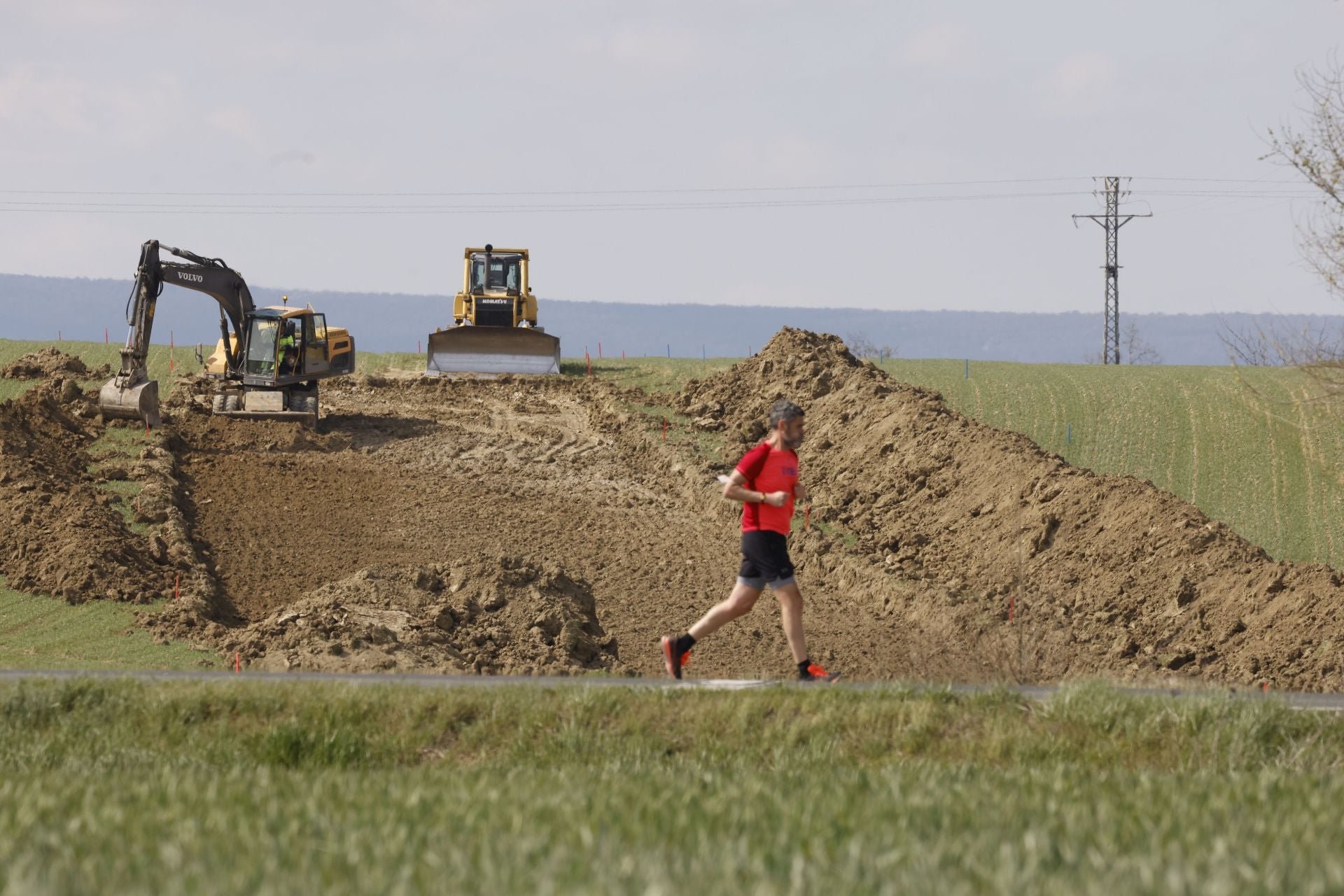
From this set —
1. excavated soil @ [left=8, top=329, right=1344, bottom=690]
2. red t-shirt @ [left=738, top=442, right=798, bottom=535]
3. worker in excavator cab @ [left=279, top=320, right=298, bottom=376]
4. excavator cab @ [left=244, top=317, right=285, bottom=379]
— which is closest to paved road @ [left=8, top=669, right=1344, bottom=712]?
red t-shirt @ [left=738, top=442, right=798, bottom=535]

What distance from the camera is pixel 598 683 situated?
31.1ft

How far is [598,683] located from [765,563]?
1.63 m

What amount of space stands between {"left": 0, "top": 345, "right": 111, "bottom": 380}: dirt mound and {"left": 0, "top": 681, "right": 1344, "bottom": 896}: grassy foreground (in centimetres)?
2922

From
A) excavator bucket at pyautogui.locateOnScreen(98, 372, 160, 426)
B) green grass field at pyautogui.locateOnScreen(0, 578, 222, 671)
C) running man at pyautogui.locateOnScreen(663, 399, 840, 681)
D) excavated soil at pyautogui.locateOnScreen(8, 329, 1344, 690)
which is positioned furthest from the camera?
excavator bucket at pyautogui.locateOnScreen(98, 372, 160, 426)

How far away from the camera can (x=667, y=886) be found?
374 cm

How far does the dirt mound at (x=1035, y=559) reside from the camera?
54.2 feet

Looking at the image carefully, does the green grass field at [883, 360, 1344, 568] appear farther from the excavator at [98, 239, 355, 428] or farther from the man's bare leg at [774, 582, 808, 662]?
the man's bare leg at [774, 582, 808, 662]

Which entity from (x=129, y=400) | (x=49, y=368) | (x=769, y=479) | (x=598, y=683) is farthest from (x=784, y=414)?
(x=49, y=368)

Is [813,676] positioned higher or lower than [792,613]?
lower

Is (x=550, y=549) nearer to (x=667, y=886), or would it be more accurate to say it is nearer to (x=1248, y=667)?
(x=1248, y=667)

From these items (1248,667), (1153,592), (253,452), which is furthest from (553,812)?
(253,452)

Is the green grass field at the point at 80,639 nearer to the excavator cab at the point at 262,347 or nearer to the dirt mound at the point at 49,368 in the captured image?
the excavator cab at the point at 262,347

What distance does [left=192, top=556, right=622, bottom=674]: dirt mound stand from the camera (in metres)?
14.6

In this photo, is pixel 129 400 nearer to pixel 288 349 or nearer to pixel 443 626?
pixel 288 349
